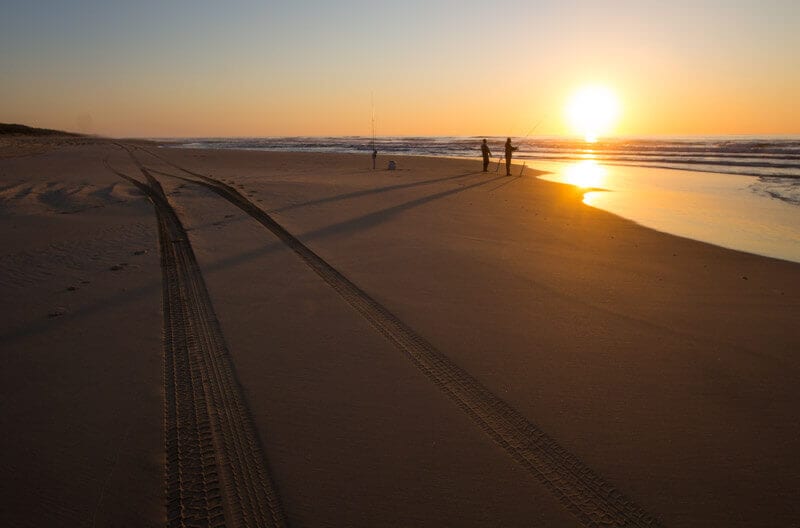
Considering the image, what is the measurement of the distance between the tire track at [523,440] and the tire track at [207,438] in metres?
1.51

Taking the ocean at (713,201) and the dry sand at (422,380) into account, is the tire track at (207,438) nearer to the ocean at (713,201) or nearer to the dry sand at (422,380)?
the dry sand at (422,380)

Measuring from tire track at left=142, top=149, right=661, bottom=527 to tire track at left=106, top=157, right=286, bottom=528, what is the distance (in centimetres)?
151

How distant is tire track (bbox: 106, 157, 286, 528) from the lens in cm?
261

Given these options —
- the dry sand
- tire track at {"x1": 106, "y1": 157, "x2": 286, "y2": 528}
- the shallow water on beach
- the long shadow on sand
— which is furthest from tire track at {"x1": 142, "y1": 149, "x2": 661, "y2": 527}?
the shallow water on beach

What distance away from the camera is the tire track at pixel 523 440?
2623 millimetres

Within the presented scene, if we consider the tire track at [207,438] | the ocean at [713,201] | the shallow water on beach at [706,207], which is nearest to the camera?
the tire track at [207,438]

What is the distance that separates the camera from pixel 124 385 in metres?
3.76

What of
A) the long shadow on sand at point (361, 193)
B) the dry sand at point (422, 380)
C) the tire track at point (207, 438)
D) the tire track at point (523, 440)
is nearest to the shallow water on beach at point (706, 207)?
the dry sand at point (422, 380)

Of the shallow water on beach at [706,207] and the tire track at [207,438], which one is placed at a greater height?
the shallow water on beach at [706,207]

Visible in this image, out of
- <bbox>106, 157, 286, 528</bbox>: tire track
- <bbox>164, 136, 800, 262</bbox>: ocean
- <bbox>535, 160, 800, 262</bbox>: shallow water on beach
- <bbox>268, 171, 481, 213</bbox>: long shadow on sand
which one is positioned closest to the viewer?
<bbox>106, 157, 286, 528</bbox>: tire track

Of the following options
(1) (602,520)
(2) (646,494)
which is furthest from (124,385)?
(2) (646,494)

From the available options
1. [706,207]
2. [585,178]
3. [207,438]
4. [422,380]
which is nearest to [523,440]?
[422,380]

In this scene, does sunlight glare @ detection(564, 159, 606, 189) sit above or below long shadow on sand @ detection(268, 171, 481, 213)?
above

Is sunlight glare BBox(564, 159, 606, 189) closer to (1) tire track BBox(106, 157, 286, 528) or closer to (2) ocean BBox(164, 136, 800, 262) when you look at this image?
(2) ocean BBox(164, 136, 800, 262)
